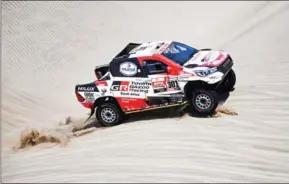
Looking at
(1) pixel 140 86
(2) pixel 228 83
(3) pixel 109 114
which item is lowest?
(3) pixel 109 114

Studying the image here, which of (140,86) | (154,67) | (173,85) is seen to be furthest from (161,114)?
(154,67)

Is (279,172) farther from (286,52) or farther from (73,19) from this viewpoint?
(73,19)

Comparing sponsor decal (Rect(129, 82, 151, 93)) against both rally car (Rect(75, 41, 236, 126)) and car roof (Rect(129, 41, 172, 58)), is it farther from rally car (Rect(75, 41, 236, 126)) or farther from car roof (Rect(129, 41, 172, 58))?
car roof (Rect(129, 41, 172, 58))

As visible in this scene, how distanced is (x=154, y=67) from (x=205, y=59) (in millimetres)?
1115

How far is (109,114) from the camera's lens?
37.7 feet

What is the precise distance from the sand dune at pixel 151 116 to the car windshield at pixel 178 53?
1266 mm

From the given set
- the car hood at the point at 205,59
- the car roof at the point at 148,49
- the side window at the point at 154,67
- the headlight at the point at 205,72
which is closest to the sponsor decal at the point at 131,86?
the side window at the point at 154,67

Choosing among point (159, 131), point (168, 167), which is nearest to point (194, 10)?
point (159, 131)

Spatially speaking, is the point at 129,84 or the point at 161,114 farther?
the point at 161,114

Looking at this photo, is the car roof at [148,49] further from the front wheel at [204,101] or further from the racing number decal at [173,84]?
the front wheel at [204,101]

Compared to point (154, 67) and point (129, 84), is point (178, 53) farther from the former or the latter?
point (129, 84)

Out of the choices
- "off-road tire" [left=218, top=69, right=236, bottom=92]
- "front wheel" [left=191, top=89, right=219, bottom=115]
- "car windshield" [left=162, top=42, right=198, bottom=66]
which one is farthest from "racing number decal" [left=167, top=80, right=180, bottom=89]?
"off-road tire" [left=218, top=69, right=236, bottom=92]

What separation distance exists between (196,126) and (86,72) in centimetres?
698

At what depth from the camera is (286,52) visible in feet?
43.8
